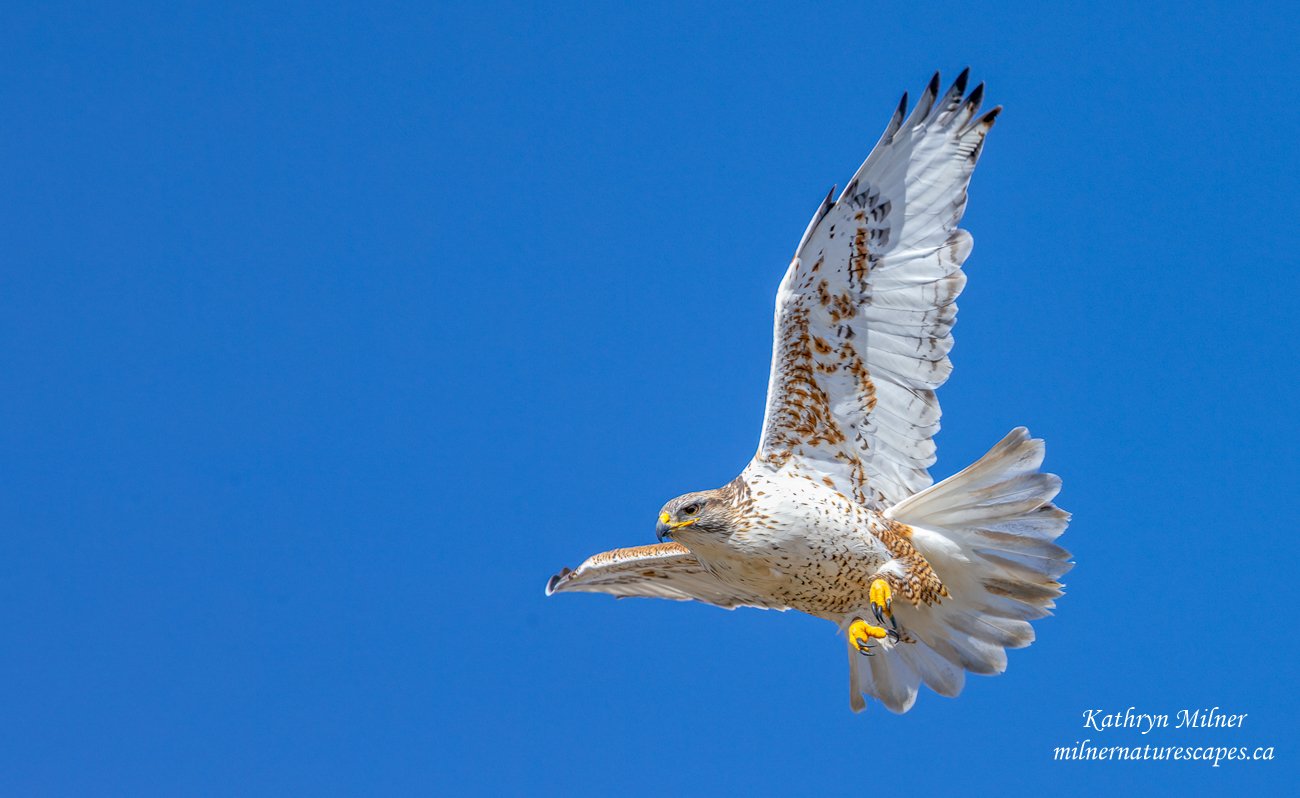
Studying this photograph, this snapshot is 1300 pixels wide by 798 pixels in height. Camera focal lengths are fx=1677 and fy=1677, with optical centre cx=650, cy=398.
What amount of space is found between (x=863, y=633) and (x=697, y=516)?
1.33 meters

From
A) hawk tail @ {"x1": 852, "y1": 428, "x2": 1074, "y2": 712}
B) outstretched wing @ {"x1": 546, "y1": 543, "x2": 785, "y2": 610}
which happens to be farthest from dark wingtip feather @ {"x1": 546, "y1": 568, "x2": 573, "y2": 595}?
hawk tail @ {"x1": 852, "y1": 428, "x2": 1074, "y2": 712}

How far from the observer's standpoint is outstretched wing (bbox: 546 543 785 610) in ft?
31.7

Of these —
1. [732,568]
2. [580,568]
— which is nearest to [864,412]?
[732,568]

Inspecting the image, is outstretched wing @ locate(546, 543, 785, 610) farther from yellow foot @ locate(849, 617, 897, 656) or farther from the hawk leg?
the hawk leg

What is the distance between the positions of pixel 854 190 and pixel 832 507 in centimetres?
164

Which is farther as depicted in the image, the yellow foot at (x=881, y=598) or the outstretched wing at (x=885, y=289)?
the yellow foot at (x=881, y=598)

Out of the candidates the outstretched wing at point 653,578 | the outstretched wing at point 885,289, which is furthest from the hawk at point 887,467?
the outstretched wing at point 653,578

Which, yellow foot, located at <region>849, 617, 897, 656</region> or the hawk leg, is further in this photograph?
yellow foot, located at <region>849, 617, 897, 656</region>

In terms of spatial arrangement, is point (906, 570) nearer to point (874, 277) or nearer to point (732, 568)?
point (732, 568)

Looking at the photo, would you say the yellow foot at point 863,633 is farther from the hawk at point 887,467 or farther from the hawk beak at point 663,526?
the hawk beak at point 663,526

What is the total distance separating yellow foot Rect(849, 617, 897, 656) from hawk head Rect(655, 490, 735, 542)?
46.6 inches

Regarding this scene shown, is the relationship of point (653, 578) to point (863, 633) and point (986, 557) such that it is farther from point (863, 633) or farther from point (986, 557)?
point (986, 557)

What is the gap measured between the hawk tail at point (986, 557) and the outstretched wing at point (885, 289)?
38cm

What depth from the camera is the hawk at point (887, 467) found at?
8492mm
